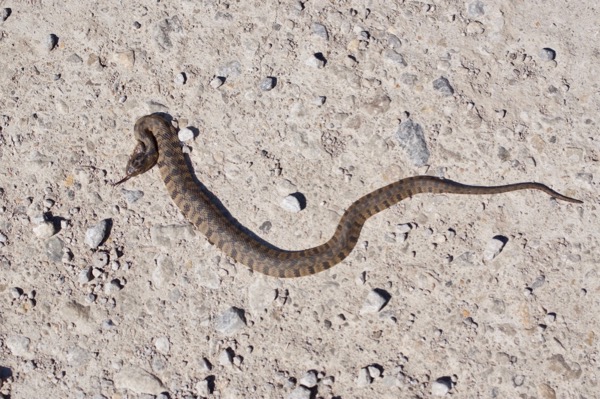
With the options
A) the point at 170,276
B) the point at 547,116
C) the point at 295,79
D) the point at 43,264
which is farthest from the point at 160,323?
the point at 547,116

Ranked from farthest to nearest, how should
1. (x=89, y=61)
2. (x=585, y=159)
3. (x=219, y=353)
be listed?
(x=89, y=61)
(x=585, y=159)
(x=219, y=353)

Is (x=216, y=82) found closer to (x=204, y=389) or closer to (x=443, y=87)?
(x=443, y=87)

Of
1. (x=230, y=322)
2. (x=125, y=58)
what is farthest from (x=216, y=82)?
(x=230, y=322)

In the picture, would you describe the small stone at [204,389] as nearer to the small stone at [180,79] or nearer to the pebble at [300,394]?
the pebble at [300,394]

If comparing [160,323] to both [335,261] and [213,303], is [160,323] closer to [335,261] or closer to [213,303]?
[213,303]

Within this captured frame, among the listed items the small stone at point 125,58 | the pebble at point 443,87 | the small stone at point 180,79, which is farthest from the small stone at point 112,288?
the pebble at point 443,87

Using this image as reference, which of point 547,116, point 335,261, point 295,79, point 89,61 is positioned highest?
point 547,116
